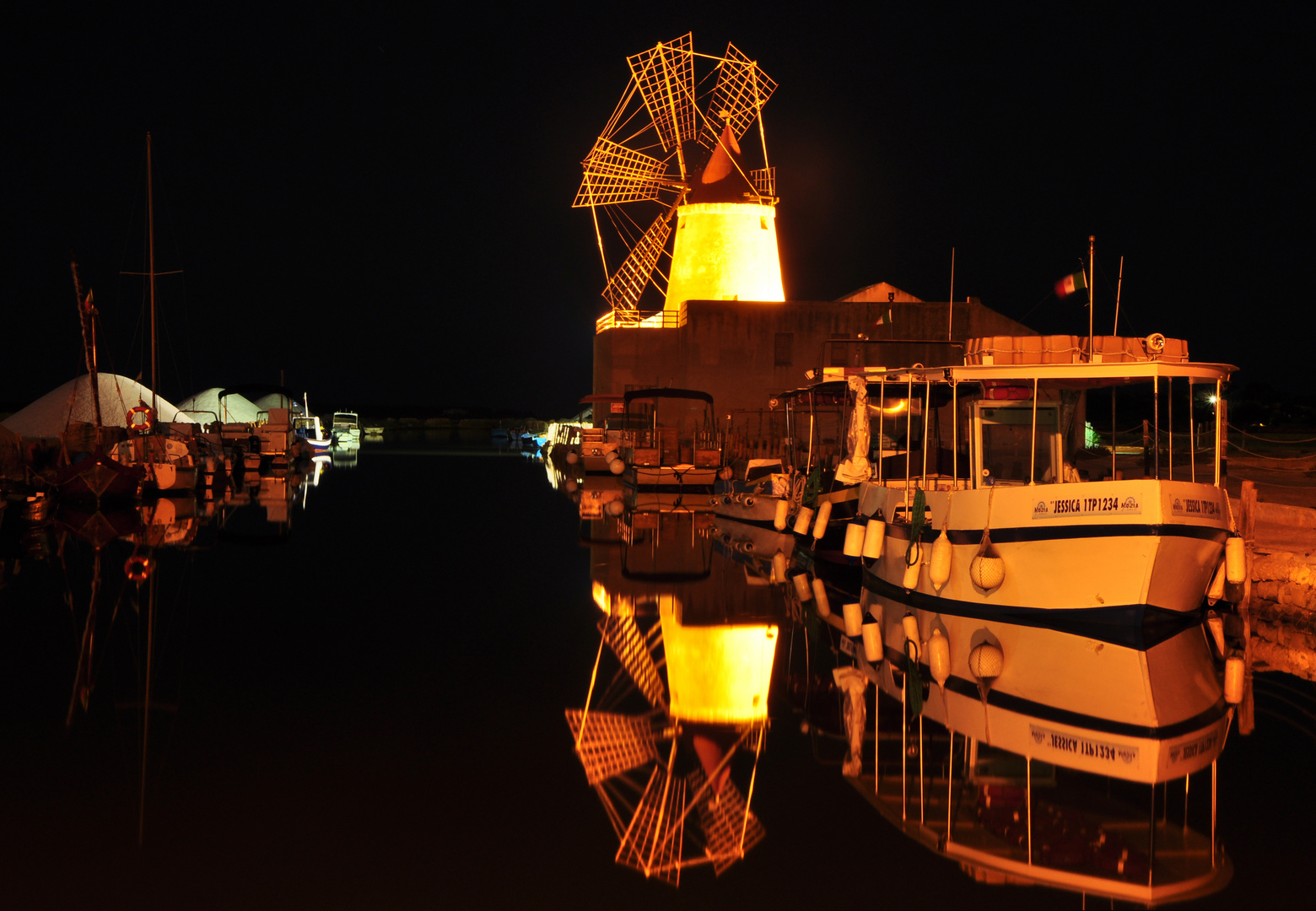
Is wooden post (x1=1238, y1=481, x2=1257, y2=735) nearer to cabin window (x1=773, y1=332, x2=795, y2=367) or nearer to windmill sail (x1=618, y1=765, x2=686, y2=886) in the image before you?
windmill sail (x1=618, y1=765, x2=686, y2=886)

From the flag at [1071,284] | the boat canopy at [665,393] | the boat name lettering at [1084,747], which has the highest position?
the flag at [1071,284]

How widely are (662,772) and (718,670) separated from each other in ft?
8.66

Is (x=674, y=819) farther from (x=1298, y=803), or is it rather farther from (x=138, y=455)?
(x=138, y=455)

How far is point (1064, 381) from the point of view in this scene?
475 inches

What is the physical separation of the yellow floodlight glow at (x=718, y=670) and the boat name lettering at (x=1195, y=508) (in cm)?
336

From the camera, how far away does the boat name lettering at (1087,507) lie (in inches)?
370

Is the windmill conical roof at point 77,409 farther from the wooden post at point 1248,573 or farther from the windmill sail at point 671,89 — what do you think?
the wooden post at point 1248,573

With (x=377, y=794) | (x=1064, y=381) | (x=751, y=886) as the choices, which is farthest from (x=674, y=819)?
(x=1064, y=381)

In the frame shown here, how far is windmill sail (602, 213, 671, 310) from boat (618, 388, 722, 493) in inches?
208

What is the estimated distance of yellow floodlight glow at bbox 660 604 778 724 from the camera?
7461mm

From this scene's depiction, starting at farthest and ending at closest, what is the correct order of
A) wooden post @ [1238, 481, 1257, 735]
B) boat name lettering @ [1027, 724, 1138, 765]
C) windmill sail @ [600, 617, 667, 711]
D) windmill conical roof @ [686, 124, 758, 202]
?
windmill conical roof @ [686, 124, 758, 202]
wooden post @ [1238, 481, 1257, 735]
windmill sail @ [600, 617, 667, 711]
boat name lettering @ [1027, 724, 1138, 765]

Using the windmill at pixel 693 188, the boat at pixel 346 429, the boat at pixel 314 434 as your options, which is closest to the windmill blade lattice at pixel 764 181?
the windmill at pixel 693 188

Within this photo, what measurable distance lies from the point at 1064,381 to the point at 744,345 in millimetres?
23862

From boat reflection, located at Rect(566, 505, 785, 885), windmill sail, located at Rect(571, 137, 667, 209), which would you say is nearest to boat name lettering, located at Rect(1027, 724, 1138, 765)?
boat reflection, located at Rect(566, 505, 785, 885)
